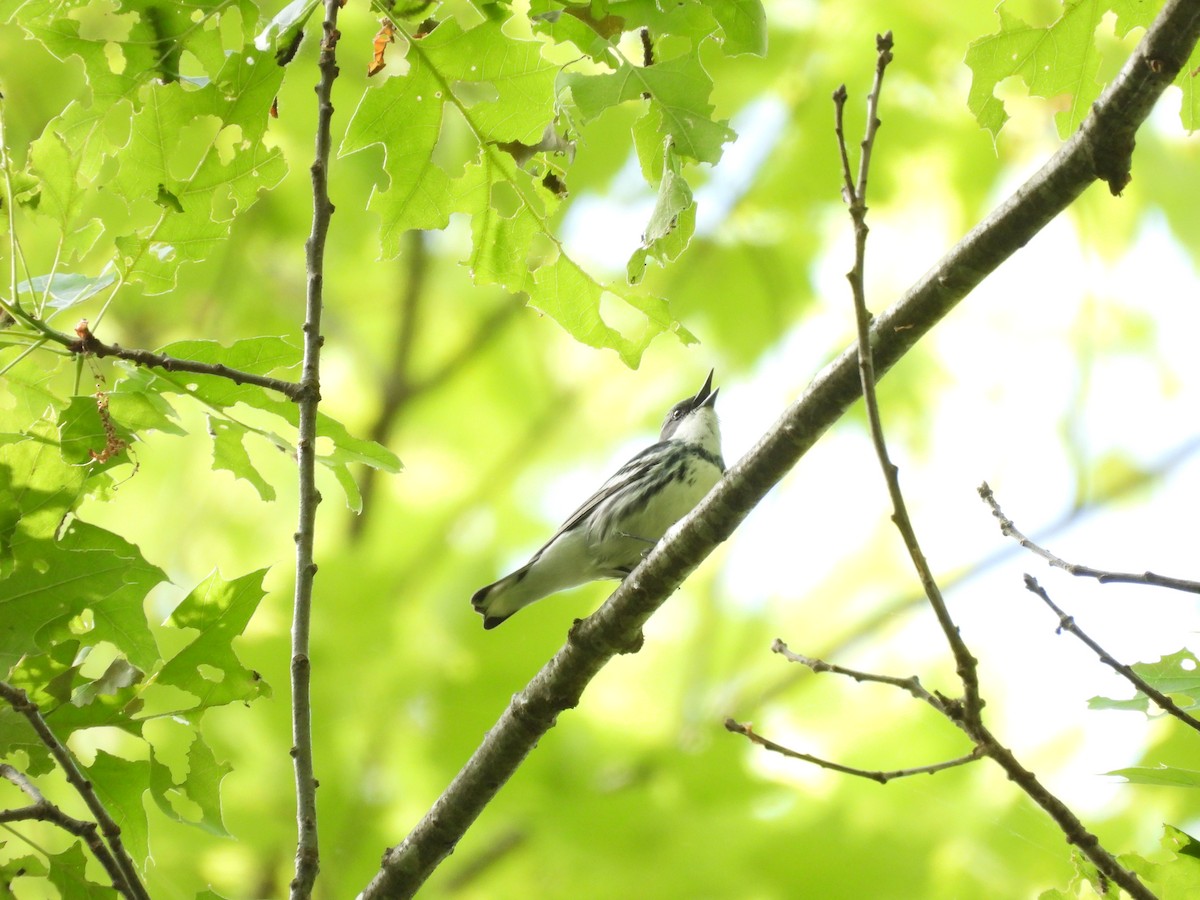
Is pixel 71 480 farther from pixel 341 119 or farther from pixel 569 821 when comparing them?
pixel 341 119

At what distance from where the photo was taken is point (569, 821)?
15.9ft

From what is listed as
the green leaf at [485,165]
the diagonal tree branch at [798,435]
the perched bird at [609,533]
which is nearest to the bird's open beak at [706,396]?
Answer: the perched bird at [609,533]

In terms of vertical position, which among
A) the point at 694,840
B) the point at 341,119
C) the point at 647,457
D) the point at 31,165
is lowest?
the point at 694,840

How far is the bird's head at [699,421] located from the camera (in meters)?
6.05

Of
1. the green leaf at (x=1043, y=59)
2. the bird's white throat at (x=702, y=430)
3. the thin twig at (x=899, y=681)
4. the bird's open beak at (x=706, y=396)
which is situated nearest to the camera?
the thin twig at (x=899, y=681)

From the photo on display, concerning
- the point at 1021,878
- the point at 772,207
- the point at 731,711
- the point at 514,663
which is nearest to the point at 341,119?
the point at 772,207

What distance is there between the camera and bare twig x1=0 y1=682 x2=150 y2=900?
2.04 metres

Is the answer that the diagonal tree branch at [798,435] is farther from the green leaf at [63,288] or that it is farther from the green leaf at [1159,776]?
the green leaf at [63,288]

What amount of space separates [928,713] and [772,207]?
3129 mm

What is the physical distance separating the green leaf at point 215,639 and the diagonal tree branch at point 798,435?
72 cm

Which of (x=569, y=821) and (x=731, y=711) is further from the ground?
(x=731, y=711)

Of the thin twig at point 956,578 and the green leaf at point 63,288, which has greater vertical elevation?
the thin twig at point 956,578

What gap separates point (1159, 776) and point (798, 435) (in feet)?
3.18

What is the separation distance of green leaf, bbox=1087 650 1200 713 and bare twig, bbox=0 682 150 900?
76.9 inches
